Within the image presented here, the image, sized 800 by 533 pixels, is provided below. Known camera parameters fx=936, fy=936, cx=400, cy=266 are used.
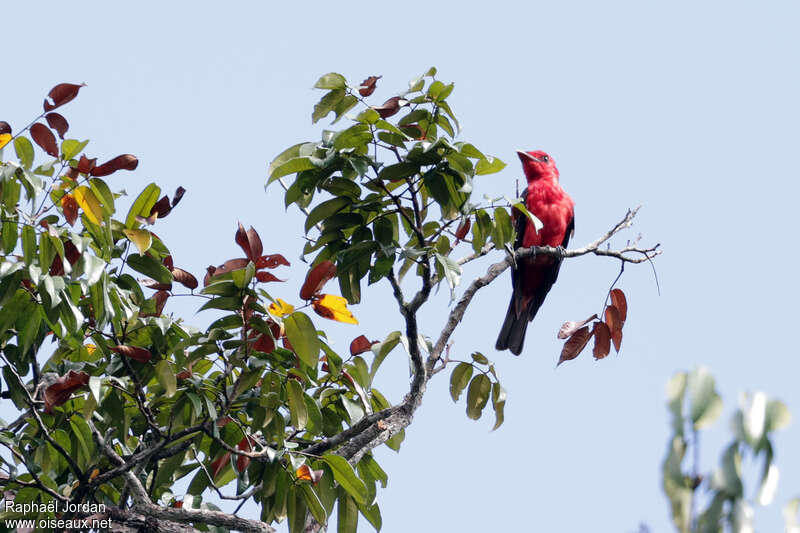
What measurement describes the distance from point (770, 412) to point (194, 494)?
275 cm

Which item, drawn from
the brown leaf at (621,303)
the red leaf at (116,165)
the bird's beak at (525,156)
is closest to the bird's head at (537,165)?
the bird's beak at (525,156)

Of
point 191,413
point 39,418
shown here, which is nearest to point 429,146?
point 191,413

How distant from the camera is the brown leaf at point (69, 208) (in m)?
2.90

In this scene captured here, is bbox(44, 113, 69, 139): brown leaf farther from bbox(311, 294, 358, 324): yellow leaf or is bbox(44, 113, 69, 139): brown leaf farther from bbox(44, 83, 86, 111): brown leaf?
bbox(311, 294, 358, 324): yellow leaf

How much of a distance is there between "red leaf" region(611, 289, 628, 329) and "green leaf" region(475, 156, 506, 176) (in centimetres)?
82

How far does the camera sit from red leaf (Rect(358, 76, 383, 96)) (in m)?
→ 2.98

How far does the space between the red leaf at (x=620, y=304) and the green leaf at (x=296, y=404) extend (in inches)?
48.1

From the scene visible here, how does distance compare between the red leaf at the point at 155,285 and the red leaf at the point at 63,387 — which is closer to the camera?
the red leaf at the point at 63,387

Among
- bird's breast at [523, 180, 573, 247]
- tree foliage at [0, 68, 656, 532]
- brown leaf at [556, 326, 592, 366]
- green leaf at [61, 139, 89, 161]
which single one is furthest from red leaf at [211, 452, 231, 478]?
bird's breast at [523, 180, 573, 247]

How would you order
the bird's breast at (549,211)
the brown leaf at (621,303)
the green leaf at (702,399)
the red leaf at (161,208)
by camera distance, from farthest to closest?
the bird's breast at (549,211)
the brown leaf at (621,303)
the red leaf at (161,208)
the green leaf at (702,399)

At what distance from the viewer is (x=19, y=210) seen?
2.78 m

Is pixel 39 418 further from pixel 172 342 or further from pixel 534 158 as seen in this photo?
pixel 534 158

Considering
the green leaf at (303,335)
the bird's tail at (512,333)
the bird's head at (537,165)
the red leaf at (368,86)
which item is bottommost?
the green leaf at (303,335)

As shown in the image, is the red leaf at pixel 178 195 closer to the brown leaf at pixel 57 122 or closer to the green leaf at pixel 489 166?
the brown leaf at pixel 57 122
